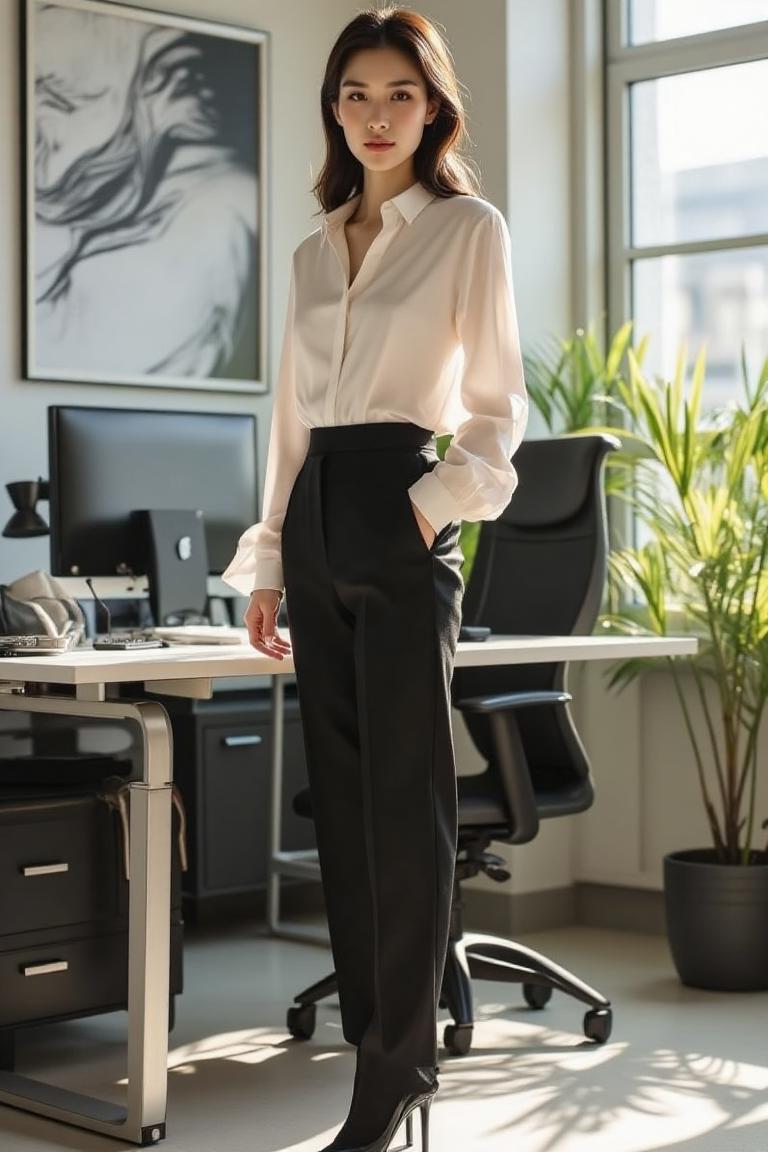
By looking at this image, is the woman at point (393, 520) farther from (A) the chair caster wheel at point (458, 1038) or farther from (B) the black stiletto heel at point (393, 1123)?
(A) the chair caster wheel at point (458, 1038)

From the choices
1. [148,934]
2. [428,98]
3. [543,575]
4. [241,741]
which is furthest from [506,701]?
[241,741]

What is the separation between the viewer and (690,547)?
408 centimetres

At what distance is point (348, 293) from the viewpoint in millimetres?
2535

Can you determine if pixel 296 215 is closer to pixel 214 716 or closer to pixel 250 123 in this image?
pixel 250 123

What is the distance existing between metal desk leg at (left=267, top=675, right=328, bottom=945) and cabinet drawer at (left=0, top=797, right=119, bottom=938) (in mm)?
1132

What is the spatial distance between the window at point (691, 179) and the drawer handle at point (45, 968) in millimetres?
2393

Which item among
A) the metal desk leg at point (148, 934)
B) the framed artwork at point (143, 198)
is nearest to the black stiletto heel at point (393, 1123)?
the metal desk leg at point (148, 934)

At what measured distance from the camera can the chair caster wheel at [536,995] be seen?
3768mm

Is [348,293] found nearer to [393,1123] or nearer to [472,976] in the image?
[393,1123]

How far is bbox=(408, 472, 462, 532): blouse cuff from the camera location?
2395 millimetres

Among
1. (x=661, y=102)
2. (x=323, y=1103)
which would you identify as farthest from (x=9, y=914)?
(x=661, y=102)

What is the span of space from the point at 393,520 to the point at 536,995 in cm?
170

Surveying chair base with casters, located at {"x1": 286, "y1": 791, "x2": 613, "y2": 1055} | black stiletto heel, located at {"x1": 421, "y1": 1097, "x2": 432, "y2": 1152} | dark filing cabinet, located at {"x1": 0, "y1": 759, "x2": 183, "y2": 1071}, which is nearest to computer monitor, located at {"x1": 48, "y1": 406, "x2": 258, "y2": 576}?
dark filing cabinet, located at {"x1": 0, "y1": 759, "x2": 183, "y2": 1071}

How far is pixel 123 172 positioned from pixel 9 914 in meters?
2.20
